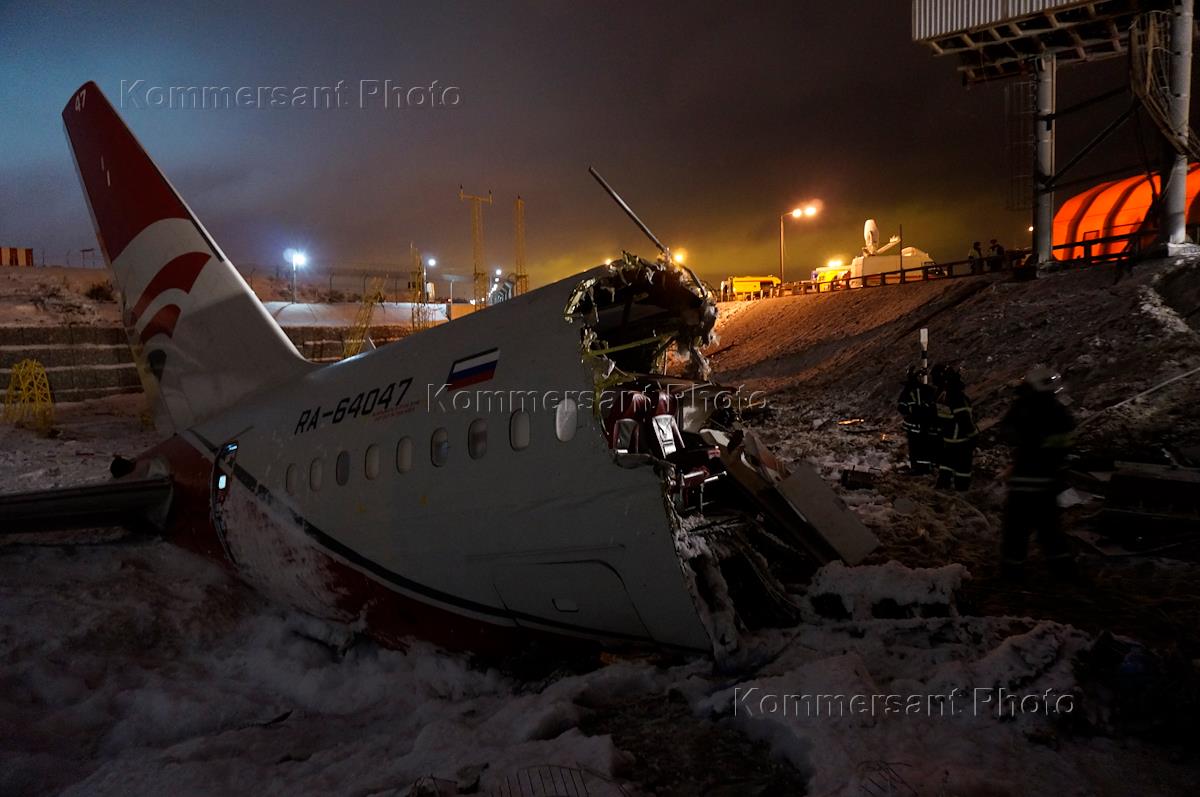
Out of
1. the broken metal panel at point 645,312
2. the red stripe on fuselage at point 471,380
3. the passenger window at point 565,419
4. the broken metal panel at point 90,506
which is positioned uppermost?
the broken metal panel at point 645,312

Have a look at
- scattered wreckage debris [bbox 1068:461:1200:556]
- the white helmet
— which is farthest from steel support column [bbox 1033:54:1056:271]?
the white helmet

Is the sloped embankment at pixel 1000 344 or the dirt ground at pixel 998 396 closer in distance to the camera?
the dirt ground at pixel 998 396

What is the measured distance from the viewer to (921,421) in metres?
10.2

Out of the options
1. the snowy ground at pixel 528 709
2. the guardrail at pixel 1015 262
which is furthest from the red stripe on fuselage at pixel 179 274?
the guardrail at pixel 1015 262

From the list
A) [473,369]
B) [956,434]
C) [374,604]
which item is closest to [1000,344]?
[956,434]

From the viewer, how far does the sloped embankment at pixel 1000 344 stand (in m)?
11.0

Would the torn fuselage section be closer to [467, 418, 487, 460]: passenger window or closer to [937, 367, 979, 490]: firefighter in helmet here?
[467, 418, 487, 460]: passenger window

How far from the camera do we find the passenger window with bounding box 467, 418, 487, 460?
4863 mm

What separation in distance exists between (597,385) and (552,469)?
0.65m

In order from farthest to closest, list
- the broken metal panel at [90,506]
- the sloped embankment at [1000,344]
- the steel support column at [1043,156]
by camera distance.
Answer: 1. the steel support column at [1043,156]
2. the sloped embankment at [1000,344]
3. the broken metal panel at [90,506]

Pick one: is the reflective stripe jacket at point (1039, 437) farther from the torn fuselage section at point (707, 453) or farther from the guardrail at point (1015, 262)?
the guardrail at point (1015, 262)

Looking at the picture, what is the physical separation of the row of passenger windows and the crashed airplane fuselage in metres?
0.02

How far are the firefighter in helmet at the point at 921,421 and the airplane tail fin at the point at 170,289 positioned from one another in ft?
29.5

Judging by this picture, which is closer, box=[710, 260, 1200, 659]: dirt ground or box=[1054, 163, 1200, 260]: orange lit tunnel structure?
box=[710, 260, 1200, 659]: dirt ground
